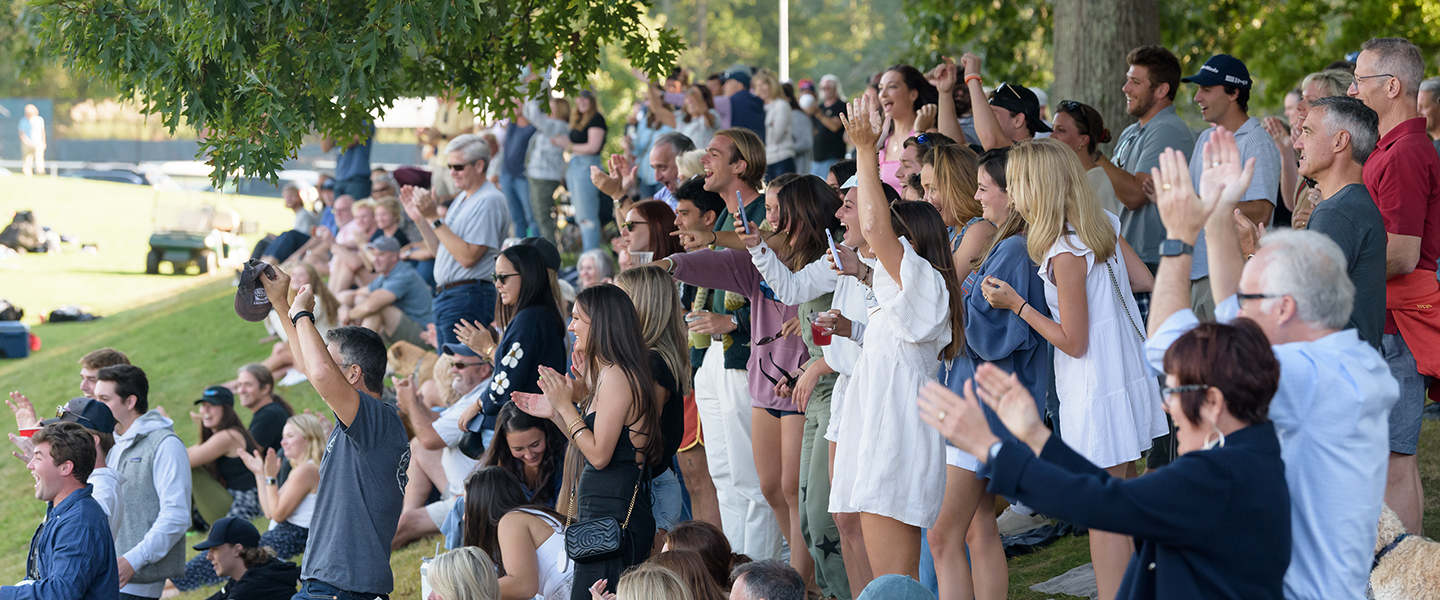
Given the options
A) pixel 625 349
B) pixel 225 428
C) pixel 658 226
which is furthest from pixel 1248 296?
pixel 225 428

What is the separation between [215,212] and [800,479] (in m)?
21.7

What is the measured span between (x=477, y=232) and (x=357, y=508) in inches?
149

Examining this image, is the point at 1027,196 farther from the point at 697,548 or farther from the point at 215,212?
the point at 215,212

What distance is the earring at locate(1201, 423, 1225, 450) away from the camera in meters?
2.39

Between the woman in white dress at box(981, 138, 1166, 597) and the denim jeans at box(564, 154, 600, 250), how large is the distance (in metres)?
8.40

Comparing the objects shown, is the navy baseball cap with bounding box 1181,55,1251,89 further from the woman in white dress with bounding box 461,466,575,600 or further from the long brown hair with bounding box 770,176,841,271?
the woman in white dress with bounding box 461,466,575,600

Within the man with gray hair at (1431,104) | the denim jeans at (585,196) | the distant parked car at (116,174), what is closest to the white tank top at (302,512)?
the denim jeans at (585,196)

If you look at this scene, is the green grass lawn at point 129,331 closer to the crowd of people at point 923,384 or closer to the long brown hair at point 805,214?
the crowd of people at point 923,384

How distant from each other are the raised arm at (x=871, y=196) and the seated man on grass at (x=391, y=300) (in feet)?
22.1

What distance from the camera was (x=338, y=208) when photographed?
12398 mm

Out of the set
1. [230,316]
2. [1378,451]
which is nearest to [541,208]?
[230,316]

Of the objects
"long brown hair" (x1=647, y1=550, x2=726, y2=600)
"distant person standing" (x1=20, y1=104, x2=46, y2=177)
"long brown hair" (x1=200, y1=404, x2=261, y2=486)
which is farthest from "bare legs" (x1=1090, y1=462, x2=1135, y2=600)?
"distant person standing" (x1=20, y1=104, x2=46, y2=177)

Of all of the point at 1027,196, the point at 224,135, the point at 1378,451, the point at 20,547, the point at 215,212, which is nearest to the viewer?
the point at 1378,451

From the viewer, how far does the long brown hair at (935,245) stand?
13.3 ft
